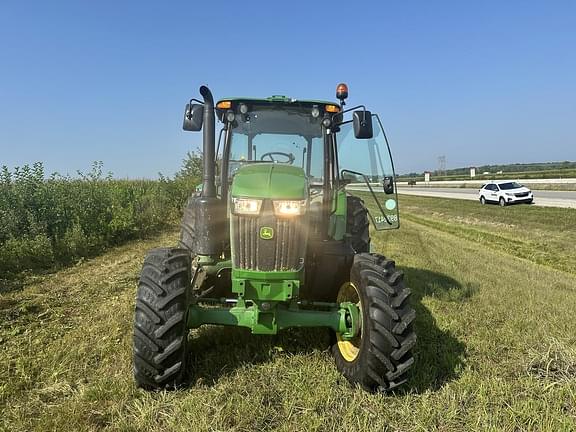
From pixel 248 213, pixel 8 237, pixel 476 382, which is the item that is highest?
pixel 248 213

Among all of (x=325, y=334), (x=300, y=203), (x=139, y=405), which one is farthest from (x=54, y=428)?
(x=325, y=334)

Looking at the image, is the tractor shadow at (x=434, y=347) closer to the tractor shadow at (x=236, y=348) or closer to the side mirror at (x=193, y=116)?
the tractor shadow at (x=236, y=348)

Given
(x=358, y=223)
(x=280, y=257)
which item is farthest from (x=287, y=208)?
(x=358, y=223)

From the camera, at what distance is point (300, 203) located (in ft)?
10.7

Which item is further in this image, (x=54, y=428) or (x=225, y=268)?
(x=225, y=268)

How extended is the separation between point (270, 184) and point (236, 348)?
144 cm

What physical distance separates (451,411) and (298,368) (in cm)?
112

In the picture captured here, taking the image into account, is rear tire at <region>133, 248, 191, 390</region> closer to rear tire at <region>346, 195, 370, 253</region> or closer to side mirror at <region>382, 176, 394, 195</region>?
side mirror at <region>382, 176, 394, 195</region>

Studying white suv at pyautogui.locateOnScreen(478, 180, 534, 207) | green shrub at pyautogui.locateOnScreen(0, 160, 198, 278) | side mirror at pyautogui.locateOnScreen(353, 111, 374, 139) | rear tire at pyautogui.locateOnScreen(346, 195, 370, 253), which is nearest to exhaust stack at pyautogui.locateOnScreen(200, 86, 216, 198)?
side mirror at pyautogui.locateOnScreen(353, 111, 374, 139)

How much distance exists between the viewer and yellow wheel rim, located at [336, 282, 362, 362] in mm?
3420

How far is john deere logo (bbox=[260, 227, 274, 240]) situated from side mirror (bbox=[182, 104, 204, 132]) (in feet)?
3.68

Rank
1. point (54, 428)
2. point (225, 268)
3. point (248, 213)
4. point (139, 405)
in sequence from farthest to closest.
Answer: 1. point (225, 268)
2. point (248, 213)
3. point (139, 405)
4. point (54, 428)

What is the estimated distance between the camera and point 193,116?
12.0ft

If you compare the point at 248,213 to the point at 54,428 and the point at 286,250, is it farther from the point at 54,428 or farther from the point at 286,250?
the point at 54,428
